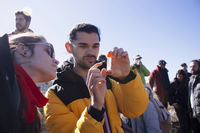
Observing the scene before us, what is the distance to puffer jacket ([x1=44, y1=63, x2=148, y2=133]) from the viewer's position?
1748 millimetres

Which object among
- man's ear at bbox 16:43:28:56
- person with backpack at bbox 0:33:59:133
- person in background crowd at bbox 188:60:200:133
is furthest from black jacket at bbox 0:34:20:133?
person in background crowd at bbox 188:60:200:133

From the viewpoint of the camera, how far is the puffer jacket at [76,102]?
1.75m

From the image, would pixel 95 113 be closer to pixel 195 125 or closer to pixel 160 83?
pixel 195 125

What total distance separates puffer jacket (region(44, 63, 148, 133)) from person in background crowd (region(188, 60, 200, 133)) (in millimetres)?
3476

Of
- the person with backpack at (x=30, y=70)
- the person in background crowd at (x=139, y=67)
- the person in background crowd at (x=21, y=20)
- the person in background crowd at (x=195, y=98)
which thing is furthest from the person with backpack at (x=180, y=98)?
the person in background crowd at (x=21, y=20)

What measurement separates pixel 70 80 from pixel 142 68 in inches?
206

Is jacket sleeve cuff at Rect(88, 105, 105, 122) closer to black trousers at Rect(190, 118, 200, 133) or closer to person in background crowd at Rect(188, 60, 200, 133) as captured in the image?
person in background crowd at Rect(188, 60, 200, 133)

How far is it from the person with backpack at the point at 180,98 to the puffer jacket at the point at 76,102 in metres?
4.16

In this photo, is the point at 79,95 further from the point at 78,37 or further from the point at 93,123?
the point at 78,37

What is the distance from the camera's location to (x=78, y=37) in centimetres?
231

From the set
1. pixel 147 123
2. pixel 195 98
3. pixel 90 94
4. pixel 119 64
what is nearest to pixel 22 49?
pixel 90 94

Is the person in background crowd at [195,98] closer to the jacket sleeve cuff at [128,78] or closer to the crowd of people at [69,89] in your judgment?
the crowd of people at [69,89]

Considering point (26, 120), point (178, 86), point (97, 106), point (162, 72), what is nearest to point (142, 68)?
point (162, 72)

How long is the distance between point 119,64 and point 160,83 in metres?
5.44
